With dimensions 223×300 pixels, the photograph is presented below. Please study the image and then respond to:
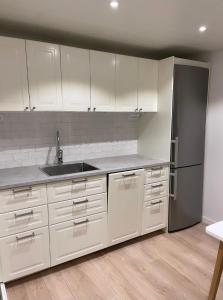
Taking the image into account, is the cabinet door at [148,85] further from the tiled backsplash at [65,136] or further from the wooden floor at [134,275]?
the wooden floor at [134,275]

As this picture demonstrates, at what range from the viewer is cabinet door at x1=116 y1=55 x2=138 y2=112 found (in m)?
2.54

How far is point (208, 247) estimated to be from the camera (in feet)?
8.48

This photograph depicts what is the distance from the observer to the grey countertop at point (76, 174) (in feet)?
6.34

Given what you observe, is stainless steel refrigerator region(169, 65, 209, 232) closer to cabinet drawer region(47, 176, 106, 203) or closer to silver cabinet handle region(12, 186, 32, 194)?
cabinet drawer region(47, 176, 106, 203)

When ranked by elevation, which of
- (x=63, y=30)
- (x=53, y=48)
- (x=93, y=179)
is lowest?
(x=93, y=179)

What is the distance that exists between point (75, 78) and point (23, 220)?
1.46 meters

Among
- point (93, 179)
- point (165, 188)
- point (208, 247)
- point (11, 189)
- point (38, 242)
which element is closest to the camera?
point (11, 189)

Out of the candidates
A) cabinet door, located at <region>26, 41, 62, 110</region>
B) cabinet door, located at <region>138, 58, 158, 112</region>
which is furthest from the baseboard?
cabinet door, located at <region>26, 41, 62, 110</region>

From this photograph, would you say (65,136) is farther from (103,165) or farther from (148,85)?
(148,85)

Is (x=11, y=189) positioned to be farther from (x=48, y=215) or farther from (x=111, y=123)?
(x=111, y=123)

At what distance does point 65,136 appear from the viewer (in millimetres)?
2674

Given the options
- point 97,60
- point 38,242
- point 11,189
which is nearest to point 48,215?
point 38,242

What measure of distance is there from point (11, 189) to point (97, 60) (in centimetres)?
156

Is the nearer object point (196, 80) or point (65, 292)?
point (65, 292)
